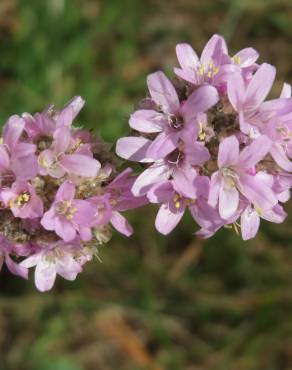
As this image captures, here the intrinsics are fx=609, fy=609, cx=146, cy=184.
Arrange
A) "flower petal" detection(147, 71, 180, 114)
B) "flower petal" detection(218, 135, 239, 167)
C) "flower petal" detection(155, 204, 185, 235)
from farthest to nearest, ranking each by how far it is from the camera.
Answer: "flower petal" detection(155, 204, 185, 235) → "flower petal" detection(147, 71, 180, 114) → "flower petal" detection(218, 135, 239, 167)

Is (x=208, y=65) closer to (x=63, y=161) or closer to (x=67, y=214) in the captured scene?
(x=63, y=161)

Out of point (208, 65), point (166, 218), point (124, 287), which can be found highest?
point (208, 65)

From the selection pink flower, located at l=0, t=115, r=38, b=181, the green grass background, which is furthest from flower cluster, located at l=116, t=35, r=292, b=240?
the green grass background

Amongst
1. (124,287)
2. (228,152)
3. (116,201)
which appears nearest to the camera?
(228,152)

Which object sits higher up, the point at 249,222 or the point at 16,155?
the point at 16,155

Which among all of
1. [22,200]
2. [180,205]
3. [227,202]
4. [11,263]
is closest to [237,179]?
[227,202]

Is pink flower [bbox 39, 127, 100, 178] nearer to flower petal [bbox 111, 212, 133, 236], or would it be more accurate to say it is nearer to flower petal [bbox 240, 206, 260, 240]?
flower petal [bbox 111, 212, 133, 236]

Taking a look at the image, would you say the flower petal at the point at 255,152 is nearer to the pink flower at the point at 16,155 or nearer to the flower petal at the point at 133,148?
the flower petal at the point at 133,148

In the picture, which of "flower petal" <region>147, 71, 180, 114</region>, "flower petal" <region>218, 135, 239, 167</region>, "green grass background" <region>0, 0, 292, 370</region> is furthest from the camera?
"green grass background" <region>0, 0, 292, 370</region>

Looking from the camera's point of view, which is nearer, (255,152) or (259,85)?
(255,152)
